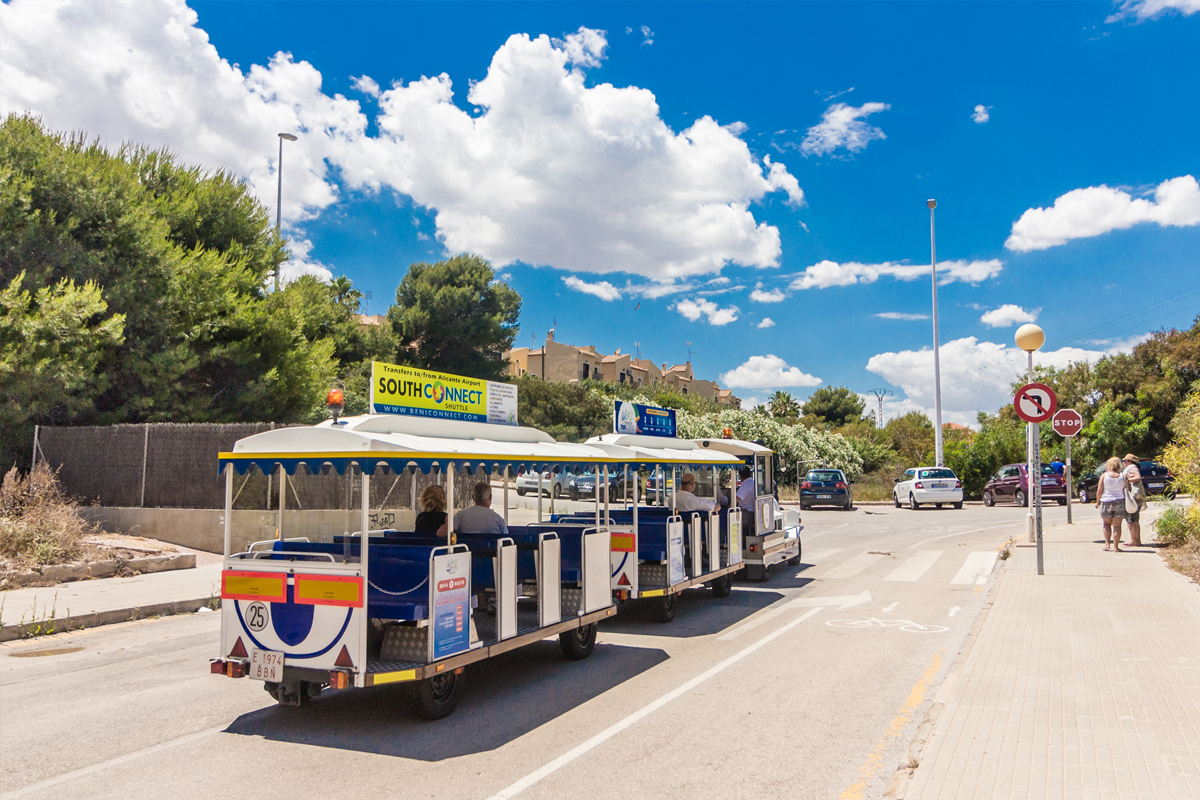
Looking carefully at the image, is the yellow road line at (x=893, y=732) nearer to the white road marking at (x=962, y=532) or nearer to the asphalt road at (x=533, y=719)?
the asphalt road at (x=533, y=719)

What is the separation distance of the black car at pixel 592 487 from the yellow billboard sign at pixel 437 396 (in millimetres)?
2110

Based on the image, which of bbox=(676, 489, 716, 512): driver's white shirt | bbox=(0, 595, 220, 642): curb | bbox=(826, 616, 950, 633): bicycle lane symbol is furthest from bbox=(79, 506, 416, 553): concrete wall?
bbox=(826, 616, 950, 633): bicycle lane symbol

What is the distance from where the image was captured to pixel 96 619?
10.4 metres

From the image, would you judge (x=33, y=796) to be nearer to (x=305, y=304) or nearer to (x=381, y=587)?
(x=381, y=587)

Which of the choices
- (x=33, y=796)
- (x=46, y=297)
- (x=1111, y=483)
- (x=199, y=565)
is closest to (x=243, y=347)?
(x=46, y=297)

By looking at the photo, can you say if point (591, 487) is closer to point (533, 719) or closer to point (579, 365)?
point (533, 719)

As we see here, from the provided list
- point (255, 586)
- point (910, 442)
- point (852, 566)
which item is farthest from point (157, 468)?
point (910, 442)

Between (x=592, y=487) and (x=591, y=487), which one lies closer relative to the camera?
(x=591, y=487)

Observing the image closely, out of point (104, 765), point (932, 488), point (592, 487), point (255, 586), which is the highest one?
point (592, 487)

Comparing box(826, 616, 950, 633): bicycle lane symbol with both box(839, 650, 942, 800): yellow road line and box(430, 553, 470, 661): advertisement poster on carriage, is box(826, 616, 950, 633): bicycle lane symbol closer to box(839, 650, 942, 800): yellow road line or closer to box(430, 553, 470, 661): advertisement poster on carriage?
box(839, 650, 942, 800): yellow road line

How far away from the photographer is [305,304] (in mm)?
28906

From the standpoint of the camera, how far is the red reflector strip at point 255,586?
6.10 meters

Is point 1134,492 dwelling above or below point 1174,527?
above

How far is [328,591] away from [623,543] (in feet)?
14.6
